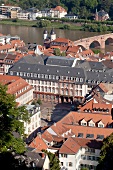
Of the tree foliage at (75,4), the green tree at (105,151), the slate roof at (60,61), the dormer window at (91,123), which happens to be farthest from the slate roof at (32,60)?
the tree foliage at (75,4)

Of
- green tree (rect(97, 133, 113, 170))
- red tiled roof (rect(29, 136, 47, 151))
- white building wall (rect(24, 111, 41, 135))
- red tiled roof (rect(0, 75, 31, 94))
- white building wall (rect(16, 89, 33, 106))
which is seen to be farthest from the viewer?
white building wall (rect(16, 89, 33, 106))

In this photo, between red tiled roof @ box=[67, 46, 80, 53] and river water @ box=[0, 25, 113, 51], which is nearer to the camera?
red tiled roof @ box=[67, 46, 80, 53]

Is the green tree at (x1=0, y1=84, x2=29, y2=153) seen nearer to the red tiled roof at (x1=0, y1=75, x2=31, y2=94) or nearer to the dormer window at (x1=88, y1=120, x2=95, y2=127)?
the dormer window at (x1=88, y1=120, x2=95, y2=127)

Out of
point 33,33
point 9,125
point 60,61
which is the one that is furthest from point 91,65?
point 33,33

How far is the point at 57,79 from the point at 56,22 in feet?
166

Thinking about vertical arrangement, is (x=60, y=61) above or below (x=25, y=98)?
above

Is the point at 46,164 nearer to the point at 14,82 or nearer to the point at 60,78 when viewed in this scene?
the point at 14,82

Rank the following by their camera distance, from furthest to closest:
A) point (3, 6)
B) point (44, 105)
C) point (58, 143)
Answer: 1. point (3, 6)
2. point (44, 105)
3. point (58, 143)

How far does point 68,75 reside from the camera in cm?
3466

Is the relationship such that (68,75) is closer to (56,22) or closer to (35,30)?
(35,30)

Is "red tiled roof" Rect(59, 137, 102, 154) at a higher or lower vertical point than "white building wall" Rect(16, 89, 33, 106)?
higher

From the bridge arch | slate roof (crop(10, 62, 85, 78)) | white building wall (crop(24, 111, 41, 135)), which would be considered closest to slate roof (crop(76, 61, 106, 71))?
slate roof (crop(10, 62, 85, 78))

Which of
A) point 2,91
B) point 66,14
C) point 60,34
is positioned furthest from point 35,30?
point 2,91

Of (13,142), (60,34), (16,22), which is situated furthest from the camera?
(16,22)
